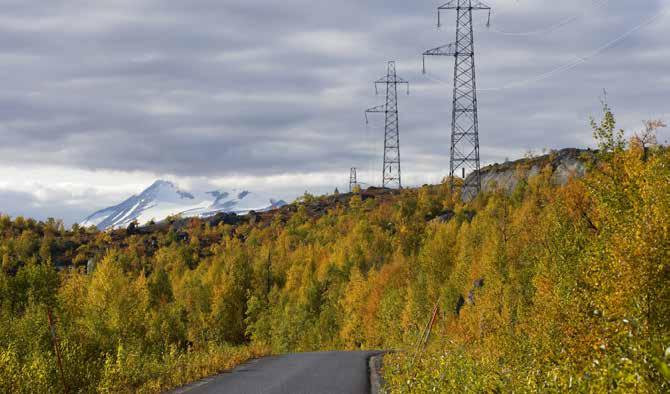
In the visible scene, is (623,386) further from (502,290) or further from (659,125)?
(502,290)

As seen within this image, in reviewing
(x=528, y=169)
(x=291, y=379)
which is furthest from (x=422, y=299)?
(x=528, y=169)

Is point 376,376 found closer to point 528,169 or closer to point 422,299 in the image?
point 422,299

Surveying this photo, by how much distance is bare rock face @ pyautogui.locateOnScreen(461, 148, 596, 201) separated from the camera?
453ft

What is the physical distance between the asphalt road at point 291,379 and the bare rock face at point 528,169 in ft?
357

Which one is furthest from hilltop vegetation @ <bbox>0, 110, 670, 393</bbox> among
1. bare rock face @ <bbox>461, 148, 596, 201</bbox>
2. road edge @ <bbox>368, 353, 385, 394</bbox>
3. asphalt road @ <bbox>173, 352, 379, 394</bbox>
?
bare rock face @ <bbox>461, 148, 596, 201</bbox>

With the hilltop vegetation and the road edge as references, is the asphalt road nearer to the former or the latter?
the road edge

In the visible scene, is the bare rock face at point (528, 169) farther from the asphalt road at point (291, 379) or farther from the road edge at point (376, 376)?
the asphalt road at point (291, 379)

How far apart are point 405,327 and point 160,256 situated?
113m

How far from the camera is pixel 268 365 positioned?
3156 centimetres

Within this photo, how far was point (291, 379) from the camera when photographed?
25156mm

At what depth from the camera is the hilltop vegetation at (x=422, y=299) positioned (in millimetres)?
19547

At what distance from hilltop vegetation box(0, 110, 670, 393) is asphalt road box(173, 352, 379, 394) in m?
1.12

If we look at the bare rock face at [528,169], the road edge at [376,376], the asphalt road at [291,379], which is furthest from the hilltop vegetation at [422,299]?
the bare rock face at [528,169]

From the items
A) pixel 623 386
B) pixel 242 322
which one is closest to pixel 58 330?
pixel 623 386
